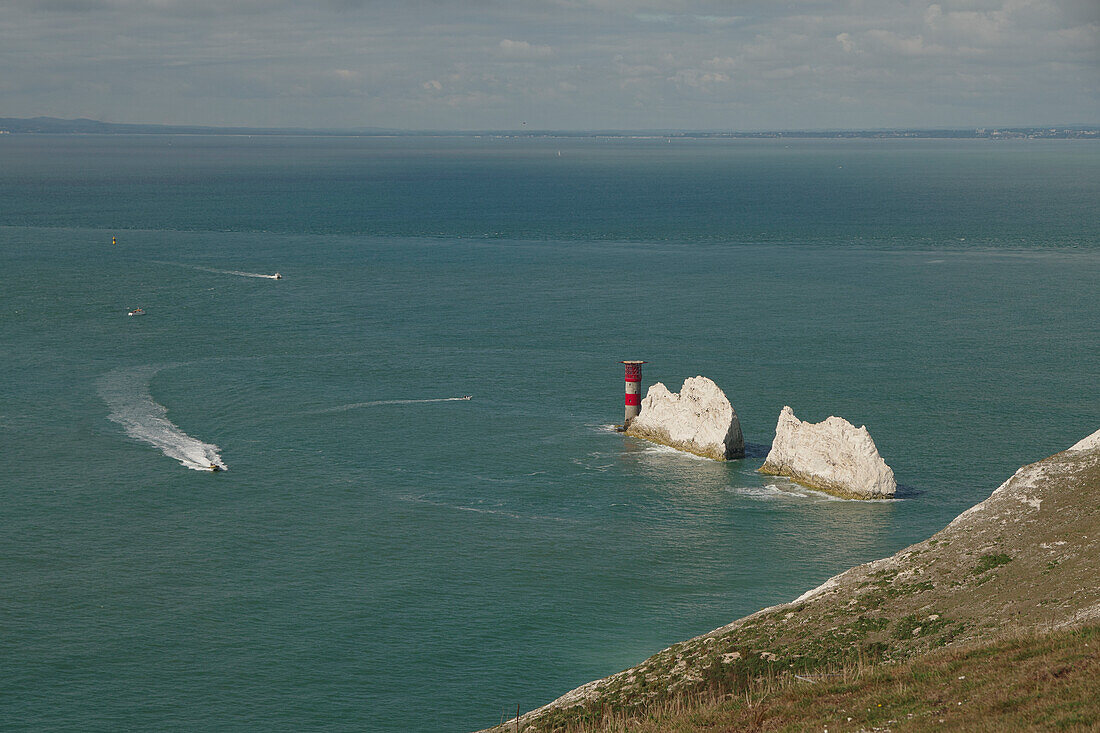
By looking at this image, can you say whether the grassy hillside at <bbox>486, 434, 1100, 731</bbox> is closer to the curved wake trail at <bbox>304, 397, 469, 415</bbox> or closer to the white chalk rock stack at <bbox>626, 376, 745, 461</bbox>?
the white chalk rock stack at <bbox>626, 376, 745, 461</bbox>

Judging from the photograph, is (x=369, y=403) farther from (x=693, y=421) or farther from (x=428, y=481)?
(x=693, y=421)

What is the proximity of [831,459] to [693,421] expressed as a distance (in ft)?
43.8

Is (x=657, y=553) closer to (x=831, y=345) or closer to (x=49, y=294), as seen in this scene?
(x=831, y=345)

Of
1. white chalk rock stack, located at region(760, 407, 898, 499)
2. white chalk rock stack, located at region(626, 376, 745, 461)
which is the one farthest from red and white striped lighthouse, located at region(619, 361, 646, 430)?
white chalk rock stack, located at region(760, 407, 898, 499)

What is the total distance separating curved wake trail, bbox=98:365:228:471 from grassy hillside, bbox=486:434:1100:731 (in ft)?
170

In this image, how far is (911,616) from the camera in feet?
161

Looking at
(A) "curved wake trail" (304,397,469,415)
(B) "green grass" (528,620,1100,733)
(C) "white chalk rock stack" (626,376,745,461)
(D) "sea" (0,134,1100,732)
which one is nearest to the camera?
(B) "green grass" (528,620,1100,733)

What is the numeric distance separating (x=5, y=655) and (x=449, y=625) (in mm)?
22930

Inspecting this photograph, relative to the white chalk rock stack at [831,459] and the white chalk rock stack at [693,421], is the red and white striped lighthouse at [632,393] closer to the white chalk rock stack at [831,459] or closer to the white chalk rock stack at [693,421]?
the white chalk rock stack at [693,421]

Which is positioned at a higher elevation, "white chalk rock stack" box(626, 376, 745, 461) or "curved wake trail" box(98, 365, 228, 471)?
"white chalk rock stack" box(626, 376, 745, 461)

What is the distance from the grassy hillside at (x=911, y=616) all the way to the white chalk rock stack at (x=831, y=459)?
2542 centimetres

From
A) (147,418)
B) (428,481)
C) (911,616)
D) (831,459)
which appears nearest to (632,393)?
(831,459)

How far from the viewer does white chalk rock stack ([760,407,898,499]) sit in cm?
8331

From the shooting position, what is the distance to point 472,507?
8275 cm
